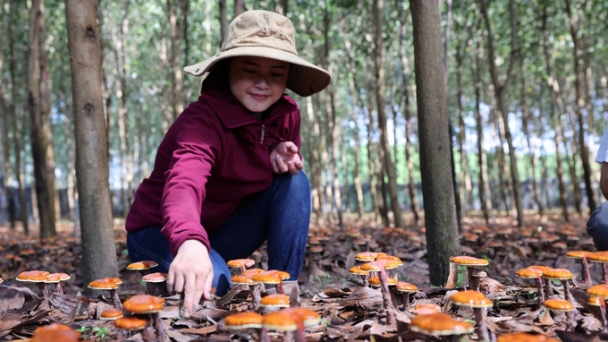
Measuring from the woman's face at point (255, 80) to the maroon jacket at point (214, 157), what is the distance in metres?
0.08

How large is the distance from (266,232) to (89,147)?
1373mm

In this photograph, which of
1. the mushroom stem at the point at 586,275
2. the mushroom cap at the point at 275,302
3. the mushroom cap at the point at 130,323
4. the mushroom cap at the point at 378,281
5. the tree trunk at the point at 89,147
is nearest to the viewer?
the mushroom cap at the point at 130,323

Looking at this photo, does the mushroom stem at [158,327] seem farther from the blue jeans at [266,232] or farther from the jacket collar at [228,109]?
the jacket collar at [228,109]

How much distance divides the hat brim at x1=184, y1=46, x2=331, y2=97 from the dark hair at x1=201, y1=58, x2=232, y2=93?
85 millimetres

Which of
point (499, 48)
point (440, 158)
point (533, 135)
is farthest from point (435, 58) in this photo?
point (533, 135)

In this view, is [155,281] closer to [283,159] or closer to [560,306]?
[283,159]

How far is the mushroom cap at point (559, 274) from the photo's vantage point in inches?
71.9

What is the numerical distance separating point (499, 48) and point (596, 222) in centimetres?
1218

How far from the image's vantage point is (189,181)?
209 cm

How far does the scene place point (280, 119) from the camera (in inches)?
113

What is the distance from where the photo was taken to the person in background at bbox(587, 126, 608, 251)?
2.90 metres

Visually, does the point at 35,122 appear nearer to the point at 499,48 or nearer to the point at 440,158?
the point at 440,158

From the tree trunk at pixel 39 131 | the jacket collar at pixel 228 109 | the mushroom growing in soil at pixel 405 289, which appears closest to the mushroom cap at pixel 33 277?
the jacket collar at pixel 228 109

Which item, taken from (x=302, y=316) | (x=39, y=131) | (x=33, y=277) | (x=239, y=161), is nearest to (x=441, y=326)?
(x=302, y=316)
